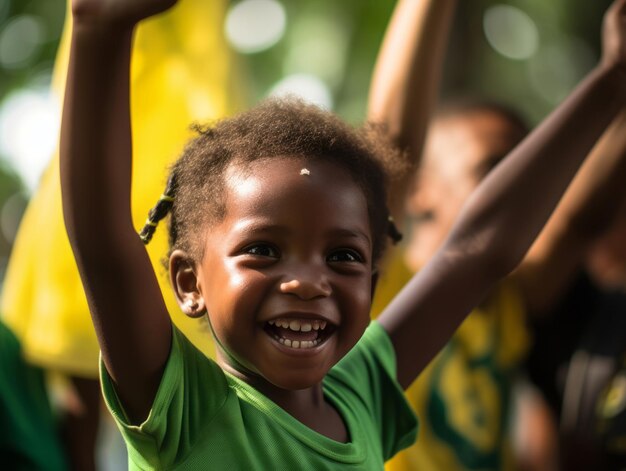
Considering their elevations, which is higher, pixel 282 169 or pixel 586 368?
pixel 282 169

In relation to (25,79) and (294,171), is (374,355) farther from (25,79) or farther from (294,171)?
(25,79)

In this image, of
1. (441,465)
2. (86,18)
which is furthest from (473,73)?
(86,18)

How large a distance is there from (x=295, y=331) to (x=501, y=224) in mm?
612

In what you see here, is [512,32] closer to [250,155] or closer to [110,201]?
[250,155]

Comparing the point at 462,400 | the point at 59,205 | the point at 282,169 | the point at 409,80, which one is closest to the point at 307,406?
the point at 282,169

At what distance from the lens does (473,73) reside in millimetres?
8211

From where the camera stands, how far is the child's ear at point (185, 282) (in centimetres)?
179

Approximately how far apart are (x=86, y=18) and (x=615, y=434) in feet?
7.12

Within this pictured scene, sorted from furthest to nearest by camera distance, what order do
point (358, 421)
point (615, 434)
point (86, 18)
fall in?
1. point (615, 434)
2. point (358, 421)
3. point (86, 18)

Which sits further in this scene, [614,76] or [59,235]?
[59,235]

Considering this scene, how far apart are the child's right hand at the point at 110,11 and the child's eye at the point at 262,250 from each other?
44cm

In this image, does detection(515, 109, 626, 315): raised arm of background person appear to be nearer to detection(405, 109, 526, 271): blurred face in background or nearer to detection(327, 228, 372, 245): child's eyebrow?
detection(405, 109, 526, 271): blurred face in background

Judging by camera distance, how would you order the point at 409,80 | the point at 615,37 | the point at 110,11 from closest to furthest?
the point at 110,11 → the point at 615,37 → the point at 409,80

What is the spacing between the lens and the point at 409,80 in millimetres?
2477
